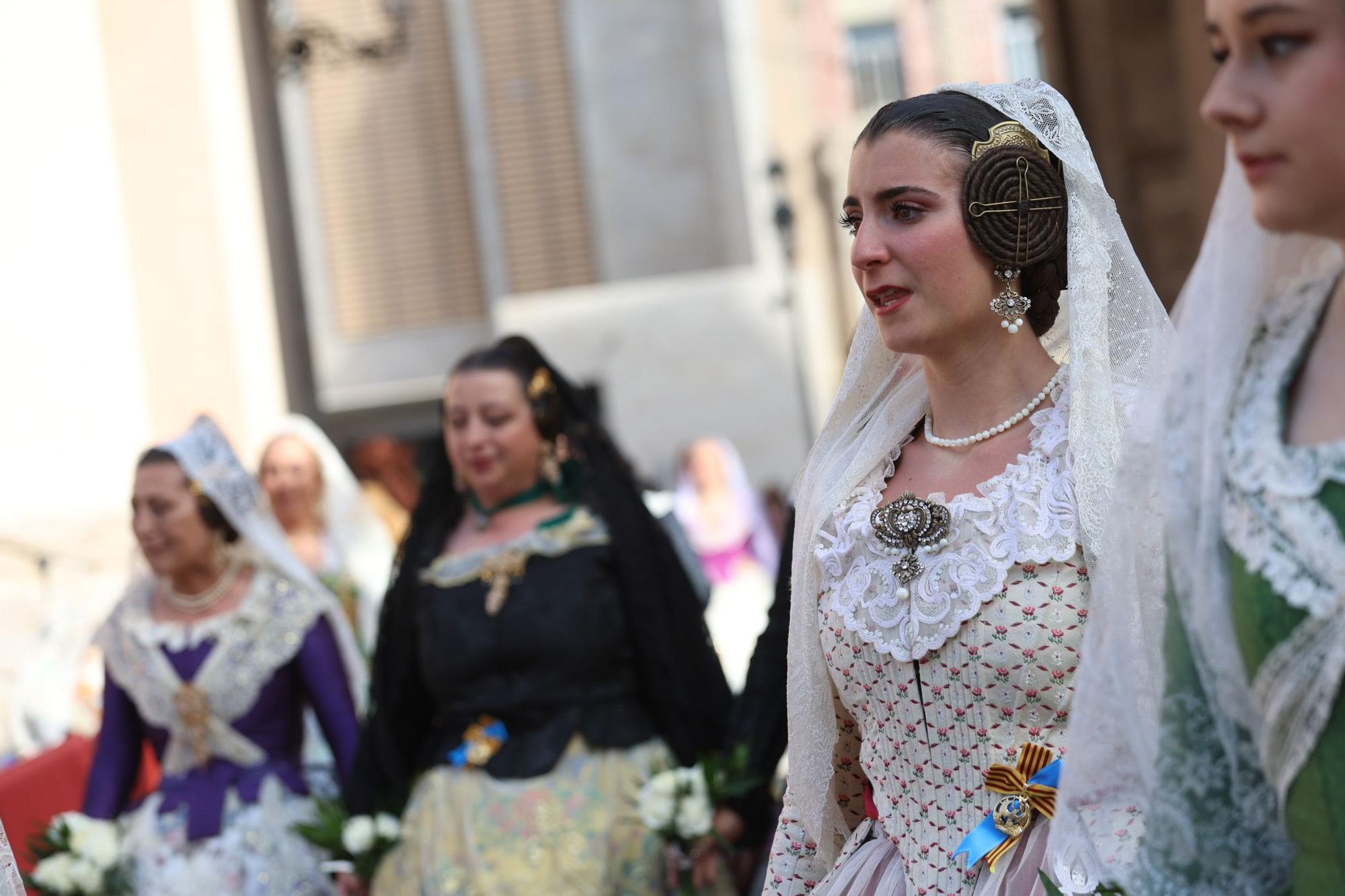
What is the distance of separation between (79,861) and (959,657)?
3.09m

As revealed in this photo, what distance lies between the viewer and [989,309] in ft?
8.90

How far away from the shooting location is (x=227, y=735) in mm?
4980

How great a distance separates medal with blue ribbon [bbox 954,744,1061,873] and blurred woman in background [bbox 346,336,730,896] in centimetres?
202

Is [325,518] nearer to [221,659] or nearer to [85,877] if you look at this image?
[221,659]

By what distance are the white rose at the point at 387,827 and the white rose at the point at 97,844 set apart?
2.58 feet

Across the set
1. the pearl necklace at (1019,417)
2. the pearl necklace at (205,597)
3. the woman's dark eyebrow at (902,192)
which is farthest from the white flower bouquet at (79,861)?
the woman's dark eyebrow at (902,192)

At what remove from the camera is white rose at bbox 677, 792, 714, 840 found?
4.30m

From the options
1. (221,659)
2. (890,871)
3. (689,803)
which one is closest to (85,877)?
(221,659)

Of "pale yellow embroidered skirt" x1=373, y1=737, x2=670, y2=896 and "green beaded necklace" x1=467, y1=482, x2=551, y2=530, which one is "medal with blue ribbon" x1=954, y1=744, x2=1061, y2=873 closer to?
"pale yellow embroidered skirt" x1=373, y1=737, x2=670, y2=896

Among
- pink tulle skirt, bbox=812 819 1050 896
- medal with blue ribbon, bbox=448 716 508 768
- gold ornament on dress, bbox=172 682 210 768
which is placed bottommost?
medal with blue ribbon, bbox=448 716 508 768

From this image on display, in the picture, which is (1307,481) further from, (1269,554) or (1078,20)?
(1078,20)

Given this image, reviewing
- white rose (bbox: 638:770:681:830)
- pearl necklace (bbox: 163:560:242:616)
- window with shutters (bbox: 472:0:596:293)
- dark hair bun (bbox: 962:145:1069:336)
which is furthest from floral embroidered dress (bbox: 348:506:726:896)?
window with shutters (bbox: 472:0:596:293)

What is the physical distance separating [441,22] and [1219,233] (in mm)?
24938

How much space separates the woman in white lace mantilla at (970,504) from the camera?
2535 millimetres
